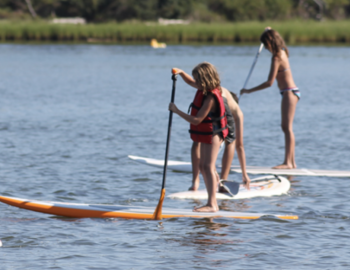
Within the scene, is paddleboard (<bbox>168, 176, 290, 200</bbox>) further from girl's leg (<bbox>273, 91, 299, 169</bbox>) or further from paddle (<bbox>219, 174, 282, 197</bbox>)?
girl's leg (<bbox>273, 91, 299, 169</bbox>)

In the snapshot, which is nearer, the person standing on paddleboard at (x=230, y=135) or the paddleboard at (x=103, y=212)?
the paddleboard at (x=103, y=212)

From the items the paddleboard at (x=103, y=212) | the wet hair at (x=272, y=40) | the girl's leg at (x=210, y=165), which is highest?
the wet hair at (x=272, y=40)

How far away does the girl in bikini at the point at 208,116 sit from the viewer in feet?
20.7

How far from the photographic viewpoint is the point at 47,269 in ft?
17.6

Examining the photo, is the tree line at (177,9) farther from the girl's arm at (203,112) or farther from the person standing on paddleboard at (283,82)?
the girl's arm at (203,112)

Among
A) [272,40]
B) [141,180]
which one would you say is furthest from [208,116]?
[141,180]

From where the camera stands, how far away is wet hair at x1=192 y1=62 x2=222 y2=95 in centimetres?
630

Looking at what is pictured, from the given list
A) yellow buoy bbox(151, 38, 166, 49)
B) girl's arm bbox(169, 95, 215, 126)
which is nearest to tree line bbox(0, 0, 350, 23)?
yellow buoy bbox(151, 38, 166, 49)

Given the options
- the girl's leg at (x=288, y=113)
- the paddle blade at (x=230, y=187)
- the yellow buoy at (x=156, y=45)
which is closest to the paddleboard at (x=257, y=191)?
the paddle blade at (x=230, y=187)

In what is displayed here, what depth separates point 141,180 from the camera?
9.15 metres

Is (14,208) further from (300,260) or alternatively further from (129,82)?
(129,82)

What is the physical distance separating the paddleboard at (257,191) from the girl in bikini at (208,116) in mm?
1048

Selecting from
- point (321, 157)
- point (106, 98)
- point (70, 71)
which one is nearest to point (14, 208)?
point (321, 157)

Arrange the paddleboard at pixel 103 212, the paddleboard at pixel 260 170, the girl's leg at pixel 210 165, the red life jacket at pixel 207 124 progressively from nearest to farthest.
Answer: the red life jacket at pixel 207 124 → the girl's leg at pixel 210 165 → the paddleboard at pixel 103 212 → the paddleboard at pixel 260 170
